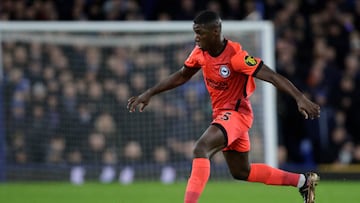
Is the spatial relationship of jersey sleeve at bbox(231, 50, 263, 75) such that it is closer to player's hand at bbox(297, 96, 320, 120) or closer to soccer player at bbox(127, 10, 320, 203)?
soccer player at bbox(127, 10, 320, 203)

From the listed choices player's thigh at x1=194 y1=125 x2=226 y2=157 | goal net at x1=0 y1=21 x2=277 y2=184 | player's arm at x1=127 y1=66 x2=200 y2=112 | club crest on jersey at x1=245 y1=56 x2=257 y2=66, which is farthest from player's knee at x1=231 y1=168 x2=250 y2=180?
goal net at x1=0 y1=21 x2=277 y2=184

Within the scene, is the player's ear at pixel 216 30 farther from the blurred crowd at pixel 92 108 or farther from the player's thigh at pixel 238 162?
the blurred crowd at pixel 92 108

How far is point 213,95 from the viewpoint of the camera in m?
8.78

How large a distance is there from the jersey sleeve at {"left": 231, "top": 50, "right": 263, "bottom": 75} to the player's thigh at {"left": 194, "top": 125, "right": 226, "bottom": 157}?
0.58m

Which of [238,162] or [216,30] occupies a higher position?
[216,30]

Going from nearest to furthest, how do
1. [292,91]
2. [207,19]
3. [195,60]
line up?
1. [292,91]
2. [207,19]
3. [195,60]

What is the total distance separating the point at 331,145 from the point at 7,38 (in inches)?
220

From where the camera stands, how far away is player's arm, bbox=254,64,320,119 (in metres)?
7.89

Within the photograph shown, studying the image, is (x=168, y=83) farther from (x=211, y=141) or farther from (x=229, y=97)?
(x=211, y=141)

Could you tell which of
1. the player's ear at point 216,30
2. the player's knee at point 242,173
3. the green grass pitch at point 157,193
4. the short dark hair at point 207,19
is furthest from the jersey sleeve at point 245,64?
the green grass pitch at point 157,193

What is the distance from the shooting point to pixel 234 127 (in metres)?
8.48

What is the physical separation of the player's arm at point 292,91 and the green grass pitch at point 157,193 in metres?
2.97

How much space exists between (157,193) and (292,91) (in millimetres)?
4845

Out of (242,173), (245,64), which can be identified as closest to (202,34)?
(245,64)
